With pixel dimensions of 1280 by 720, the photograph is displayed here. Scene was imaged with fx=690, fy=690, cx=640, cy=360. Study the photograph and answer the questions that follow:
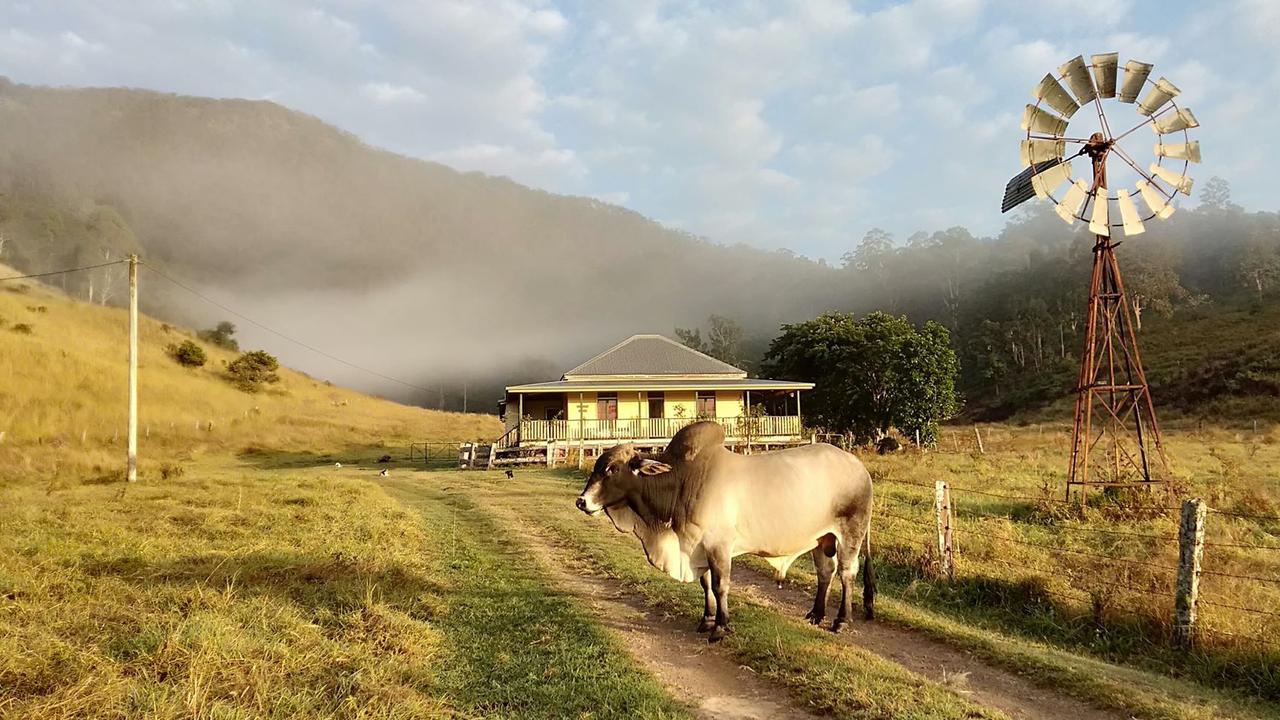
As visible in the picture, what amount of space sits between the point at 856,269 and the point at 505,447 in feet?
516

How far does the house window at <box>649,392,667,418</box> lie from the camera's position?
3475cm

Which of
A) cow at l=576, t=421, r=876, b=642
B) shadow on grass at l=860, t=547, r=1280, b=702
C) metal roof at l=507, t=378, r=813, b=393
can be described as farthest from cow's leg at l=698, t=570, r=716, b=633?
metal roof at l=507, t=378, r=813, b=393

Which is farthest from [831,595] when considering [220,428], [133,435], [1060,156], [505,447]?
[220,428]

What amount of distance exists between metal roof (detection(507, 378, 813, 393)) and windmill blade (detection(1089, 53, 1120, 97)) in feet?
60.8

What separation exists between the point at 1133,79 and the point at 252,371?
62.9 meters

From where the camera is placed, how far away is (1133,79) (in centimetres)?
1402

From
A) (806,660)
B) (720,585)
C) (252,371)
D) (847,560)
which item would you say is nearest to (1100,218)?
(847,560)

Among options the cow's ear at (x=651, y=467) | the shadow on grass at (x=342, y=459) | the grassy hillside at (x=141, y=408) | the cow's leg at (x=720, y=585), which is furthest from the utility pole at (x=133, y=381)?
the cow's leg at (x=720, y=585)

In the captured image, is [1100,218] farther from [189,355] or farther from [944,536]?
[189,355]

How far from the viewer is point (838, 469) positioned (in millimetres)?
7211

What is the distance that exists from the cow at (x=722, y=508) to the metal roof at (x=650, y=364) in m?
27.0

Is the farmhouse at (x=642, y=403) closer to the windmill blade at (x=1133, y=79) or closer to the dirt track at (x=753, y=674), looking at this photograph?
the windmill blade at (x=1133, y=79)

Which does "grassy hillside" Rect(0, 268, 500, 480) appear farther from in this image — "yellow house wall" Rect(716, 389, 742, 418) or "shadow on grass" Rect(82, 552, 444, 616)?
"yellow house wall" Rect(716, 389, 742, 418)

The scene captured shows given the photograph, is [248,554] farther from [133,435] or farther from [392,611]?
[133,435]
